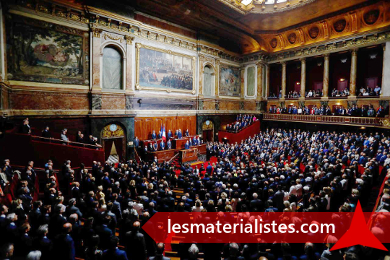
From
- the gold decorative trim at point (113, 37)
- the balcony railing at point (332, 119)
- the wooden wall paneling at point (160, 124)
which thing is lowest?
the wooden wall paneling at point (160, 124)

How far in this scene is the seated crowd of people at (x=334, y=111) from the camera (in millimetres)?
16312

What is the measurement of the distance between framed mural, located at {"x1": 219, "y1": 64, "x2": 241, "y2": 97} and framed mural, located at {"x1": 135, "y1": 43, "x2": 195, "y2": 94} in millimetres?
4046

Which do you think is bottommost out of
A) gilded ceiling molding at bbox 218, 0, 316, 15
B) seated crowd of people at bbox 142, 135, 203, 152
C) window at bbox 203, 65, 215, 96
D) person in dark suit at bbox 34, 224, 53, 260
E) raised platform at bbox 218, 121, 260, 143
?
person in dark suit at bbox 34, 224, 53, 260

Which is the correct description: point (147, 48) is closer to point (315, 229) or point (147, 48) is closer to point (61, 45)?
point (61, 45)

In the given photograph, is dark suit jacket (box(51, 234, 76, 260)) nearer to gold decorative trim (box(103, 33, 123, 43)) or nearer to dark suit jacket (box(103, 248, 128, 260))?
dark suit jacket (box(103, 248, 128, 260))

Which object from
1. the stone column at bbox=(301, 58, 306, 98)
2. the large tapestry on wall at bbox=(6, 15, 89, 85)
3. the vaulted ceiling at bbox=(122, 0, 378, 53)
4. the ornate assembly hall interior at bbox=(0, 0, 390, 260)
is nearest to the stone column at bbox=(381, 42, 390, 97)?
the ornate assembly hall interior at bbox=(0, 0, 390, 260)

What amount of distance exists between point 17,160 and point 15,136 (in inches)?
38.7

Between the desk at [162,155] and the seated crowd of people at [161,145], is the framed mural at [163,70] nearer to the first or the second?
the seated crowd of people at [161,145]

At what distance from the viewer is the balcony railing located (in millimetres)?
15695

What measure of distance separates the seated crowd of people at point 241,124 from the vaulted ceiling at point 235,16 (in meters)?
7.80

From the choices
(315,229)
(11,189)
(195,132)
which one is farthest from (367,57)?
(11,189)

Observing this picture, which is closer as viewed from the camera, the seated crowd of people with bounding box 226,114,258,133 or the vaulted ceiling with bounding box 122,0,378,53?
the vaulted ceiling with bounding box 122,0,378,53

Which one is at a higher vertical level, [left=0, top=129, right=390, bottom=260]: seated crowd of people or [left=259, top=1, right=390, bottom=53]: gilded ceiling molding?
[left=259, top=1, right=390, bottom=53]: gilded ceiling molding

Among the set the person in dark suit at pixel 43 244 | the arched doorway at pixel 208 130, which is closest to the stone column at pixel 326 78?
the arched doorway at pixel 208 130
